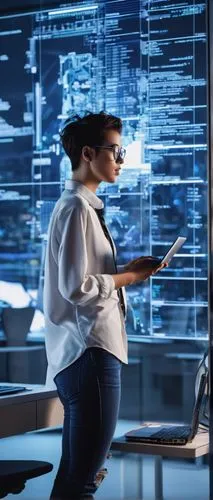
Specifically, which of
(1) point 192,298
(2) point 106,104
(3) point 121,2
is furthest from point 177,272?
(3) point 121,2

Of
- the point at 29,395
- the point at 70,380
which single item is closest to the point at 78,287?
the point at 70,380

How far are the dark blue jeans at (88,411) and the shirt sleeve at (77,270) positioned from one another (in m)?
0.19

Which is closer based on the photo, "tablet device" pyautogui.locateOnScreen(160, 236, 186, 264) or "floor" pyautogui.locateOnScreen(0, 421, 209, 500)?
"tablet device" pyautogui.locateOnScreen(160, 236, 186, 264)

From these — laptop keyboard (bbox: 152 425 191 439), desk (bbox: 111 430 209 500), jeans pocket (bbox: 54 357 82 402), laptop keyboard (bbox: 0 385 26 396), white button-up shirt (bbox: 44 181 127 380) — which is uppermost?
white button-up shirt (bbox: 44 181 127 380)

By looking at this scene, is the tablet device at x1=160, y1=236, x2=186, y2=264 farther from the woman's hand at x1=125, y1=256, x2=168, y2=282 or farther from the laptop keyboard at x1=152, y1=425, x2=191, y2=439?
the laptop keyboard at x1=152, y1=425, x2=191, y2=439

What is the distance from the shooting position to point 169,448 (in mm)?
4160

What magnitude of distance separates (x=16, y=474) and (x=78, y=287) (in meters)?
0.65

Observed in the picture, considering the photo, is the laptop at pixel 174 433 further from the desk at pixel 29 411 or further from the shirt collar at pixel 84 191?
the shirt collar at pixel 84 191

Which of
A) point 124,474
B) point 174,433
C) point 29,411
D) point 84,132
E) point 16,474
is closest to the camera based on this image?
point 16,474

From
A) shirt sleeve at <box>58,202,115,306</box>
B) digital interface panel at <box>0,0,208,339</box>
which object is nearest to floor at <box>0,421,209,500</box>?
digital interface panel at <box>0,0,208,339</box>

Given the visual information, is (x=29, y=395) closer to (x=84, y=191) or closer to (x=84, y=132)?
(x=84, y=191)

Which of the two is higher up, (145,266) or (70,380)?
(145,266)

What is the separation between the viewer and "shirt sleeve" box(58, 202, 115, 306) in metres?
3.46

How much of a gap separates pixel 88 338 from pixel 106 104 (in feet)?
7.81
